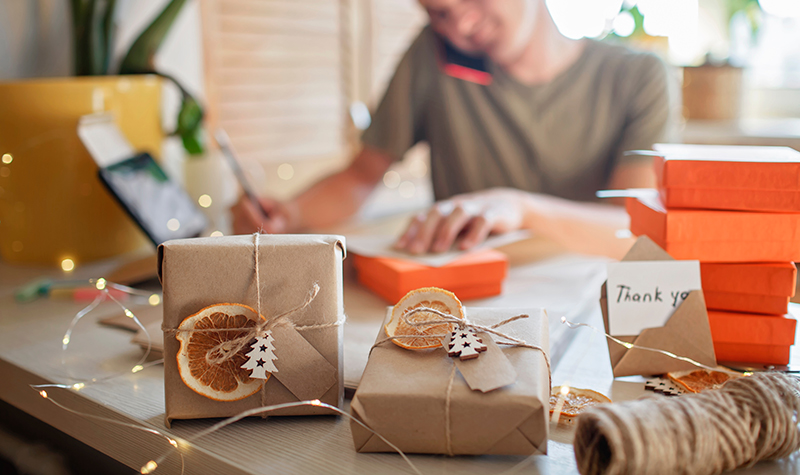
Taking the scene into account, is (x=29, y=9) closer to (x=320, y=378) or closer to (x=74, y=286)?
(x=74, y=286)

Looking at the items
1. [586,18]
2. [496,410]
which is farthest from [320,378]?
[586,18]

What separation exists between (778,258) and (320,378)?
0.45 meters

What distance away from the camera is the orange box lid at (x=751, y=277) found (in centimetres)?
57

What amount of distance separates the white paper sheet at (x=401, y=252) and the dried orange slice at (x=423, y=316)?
0.27 m

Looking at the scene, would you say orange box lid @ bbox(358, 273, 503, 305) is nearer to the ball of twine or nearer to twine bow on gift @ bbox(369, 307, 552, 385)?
twine bow on gift @ bbox(369, 307, 552, 385)

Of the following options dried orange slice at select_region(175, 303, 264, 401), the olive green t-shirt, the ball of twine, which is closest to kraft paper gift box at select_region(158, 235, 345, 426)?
dried orange slice at select_region(175, 303, 264, 401)

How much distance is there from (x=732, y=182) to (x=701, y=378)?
0.61ft

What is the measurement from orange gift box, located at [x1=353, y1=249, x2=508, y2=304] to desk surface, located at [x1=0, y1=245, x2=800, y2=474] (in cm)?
2

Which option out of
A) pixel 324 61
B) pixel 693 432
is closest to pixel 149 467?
pixel 693 432

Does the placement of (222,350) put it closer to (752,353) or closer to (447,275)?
(447,275)

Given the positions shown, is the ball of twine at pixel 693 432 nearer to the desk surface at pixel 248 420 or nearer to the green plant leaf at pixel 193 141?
the desk surface at pixel 248 420

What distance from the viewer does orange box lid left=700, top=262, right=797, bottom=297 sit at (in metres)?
0.57

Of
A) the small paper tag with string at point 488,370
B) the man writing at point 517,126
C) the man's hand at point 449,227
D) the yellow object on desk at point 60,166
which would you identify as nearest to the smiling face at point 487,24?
the man writing at point 517,126

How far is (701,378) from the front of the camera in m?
0.56
